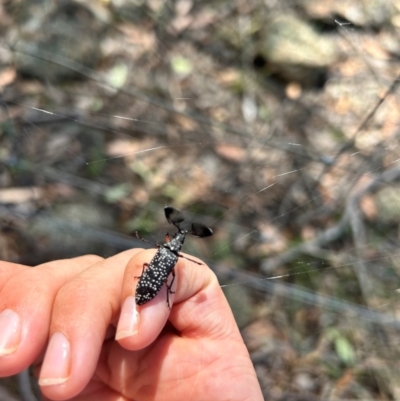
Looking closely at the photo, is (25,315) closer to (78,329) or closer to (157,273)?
(78,329)

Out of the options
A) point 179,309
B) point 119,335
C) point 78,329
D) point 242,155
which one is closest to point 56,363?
point 78,329

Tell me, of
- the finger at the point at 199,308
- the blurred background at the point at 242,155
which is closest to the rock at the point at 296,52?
the blurred background at the point at 242,155

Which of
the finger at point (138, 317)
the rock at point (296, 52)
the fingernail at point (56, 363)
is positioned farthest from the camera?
the rock at point (296, 52)

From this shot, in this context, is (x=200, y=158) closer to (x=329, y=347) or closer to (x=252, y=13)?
(x=252, y=13)

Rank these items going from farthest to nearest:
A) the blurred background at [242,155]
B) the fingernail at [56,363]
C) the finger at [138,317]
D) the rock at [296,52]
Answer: the rock at [296,52], the blurred background at [242,155], the finger at [138,317], the fingernail at [56,363]

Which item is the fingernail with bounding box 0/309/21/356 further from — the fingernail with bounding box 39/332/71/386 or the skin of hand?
the fingernail with bounding box 39/332/71/386

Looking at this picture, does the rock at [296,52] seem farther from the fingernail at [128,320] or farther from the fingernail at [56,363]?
the fingernail at [56,363]

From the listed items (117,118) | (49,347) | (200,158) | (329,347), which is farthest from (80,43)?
(329,347)
